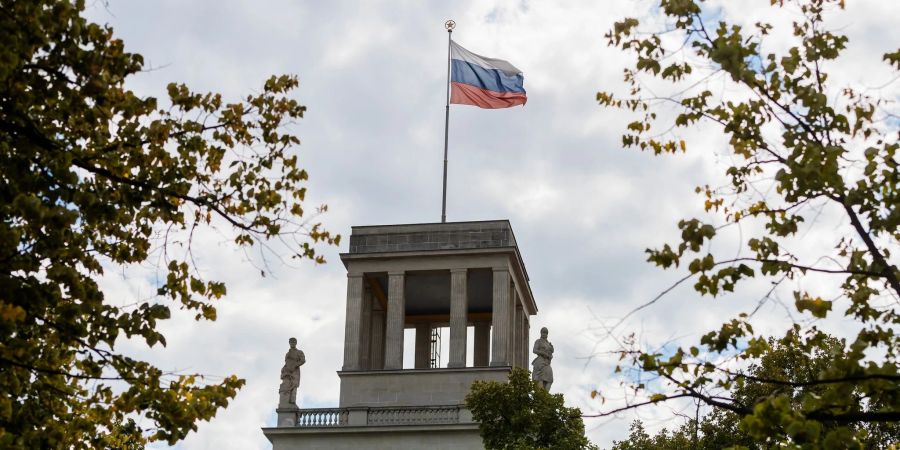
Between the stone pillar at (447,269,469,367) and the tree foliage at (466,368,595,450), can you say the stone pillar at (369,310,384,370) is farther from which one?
the tree foliage at (466,368,595,450)

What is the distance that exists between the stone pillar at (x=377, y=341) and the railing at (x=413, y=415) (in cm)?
383

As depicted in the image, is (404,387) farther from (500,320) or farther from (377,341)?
(500,320)

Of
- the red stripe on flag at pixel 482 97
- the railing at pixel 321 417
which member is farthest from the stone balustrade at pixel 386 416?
the red stripe on flag at pixel 482 97

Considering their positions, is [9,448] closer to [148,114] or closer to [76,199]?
[76,199]

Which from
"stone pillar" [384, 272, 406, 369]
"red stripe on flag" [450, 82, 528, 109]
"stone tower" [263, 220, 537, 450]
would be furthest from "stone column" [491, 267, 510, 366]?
"red stripe on flag" [450, 82, 528, 109]

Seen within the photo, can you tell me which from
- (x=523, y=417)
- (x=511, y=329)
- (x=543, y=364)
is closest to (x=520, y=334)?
(x=511, y=329)

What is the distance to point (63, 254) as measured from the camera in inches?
670

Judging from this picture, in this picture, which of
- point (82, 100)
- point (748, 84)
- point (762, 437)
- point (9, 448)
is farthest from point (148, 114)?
point (762, 437)

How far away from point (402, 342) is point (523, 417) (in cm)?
1122

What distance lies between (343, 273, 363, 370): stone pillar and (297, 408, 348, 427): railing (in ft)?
6.40

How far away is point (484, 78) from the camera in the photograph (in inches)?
2239

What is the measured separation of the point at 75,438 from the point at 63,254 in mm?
3471

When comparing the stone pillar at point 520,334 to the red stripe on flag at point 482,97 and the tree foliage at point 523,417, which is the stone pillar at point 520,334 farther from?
the tree foliage at point 523,417

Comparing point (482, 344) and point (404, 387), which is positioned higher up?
point (482, 344)
